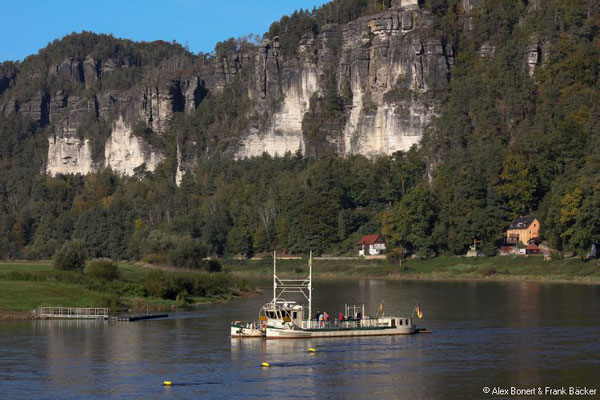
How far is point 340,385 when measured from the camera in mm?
56031

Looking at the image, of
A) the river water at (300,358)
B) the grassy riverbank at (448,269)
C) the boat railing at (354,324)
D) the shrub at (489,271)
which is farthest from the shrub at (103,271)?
the shrub at (489,271)

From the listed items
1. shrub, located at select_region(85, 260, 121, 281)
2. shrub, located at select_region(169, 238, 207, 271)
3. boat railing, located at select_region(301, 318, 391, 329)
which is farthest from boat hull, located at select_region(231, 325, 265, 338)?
shrub, located at select_region(169, 238, 207, 271)

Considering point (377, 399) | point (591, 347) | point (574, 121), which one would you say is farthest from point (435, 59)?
point (377, 399)

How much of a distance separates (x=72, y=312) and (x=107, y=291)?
33.6 feet

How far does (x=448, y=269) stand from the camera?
139750 mm

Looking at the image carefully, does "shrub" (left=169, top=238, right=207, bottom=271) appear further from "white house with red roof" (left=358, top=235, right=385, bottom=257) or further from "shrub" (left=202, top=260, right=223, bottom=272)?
"white house with red roof" (left=358, top=235, right=385, bottom=257)

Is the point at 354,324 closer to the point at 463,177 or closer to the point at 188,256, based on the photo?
the point at 188,256

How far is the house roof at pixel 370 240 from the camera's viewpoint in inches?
6294

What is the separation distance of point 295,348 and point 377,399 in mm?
15427

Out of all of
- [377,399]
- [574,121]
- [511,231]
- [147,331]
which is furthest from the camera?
[574,121]

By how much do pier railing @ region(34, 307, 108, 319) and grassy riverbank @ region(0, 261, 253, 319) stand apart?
3.89ft

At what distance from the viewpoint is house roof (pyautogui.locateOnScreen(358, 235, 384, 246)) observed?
15988 centimetres

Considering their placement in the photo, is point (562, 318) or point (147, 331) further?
point (562, 318)

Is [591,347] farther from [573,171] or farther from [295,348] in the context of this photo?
[573,171]
